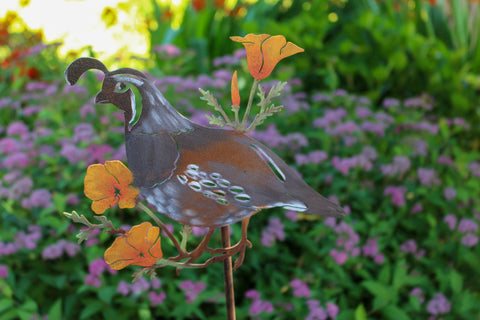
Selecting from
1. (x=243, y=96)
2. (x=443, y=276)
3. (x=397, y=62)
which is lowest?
(x=443, y=276)

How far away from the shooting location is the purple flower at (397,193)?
1206mm

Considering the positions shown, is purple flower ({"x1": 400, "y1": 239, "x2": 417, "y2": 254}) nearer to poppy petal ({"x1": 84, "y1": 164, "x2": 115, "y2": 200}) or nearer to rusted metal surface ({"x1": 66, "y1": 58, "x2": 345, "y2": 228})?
rusted metal surface ({"x1": 66, "y1": 58, "x2": 345, "y2": 228})

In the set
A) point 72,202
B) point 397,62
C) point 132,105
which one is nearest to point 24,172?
point 72,202

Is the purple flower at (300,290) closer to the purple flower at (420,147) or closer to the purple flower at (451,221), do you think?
the purple flower at (451,221)

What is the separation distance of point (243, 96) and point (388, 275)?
85 centimetres

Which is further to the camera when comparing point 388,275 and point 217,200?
point 388,275

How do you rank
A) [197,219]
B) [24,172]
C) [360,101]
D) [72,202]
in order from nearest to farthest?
[197,219] → [72,202] → [24,172] → [360,101]

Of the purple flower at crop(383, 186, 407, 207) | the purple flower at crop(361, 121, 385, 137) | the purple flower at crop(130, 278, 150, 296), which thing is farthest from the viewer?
the purple flower at crop(361, 121, 385, 137)

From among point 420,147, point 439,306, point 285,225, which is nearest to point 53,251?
point 285,225

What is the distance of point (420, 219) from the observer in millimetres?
1274

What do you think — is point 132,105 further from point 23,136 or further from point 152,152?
point 23,136

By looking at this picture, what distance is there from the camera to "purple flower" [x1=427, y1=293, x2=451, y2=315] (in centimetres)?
100

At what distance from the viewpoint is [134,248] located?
40 cm

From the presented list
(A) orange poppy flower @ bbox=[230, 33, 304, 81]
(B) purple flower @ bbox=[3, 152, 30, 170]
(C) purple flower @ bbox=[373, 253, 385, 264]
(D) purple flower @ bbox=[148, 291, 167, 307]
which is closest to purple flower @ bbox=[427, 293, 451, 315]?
(C) purple flower @ bbox=[373, 253, 385, 264]
